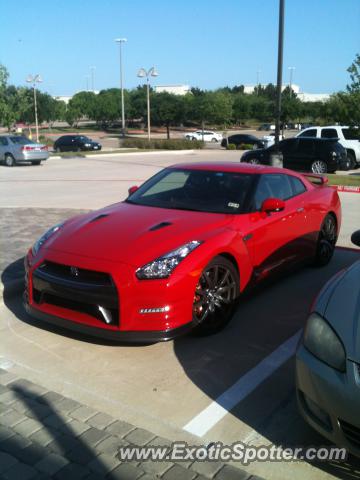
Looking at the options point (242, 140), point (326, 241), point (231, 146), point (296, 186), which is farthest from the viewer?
point (242, 140)

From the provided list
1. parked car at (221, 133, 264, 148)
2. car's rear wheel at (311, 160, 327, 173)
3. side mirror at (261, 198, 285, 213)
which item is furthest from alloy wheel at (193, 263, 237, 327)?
parked car at (221, 133, 264, 148)

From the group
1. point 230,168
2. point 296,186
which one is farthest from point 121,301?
point 296,186

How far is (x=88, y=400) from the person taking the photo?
349 cm

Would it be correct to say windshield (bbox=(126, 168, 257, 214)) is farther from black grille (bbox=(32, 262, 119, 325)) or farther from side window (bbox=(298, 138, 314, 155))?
side window (bbox=(298, 138, 314, 155))

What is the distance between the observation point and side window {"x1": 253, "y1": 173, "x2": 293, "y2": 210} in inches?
207

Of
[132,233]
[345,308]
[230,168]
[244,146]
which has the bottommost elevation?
[244,146]

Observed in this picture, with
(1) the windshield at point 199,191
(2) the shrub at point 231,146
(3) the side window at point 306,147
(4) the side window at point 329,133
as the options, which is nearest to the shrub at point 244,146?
(2) the shrub at point 231,146

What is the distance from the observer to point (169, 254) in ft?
13.4

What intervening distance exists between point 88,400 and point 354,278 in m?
1.93

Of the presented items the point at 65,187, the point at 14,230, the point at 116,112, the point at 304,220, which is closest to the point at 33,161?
the point at 65,187

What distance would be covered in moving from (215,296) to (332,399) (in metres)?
1.93

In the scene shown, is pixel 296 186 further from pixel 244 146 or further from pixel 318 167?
pixel 244 146

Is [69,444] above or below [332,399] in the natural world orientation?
below

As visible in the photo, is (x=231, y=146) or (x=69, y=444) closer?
(x=69, y=444)
